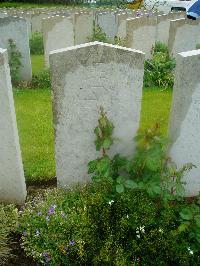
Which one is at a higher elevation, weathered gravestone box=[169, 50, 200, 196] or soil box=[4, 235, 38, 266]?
weathered gravestone box=[169, 50, 200, 196]

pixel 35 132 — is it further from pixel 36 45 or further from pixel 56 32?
pixel 36 45

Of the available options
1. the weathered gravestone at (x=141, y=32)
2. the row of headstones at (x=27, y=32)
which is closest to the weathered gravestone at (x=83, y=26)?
the row of headstones at (x=27, y=32)

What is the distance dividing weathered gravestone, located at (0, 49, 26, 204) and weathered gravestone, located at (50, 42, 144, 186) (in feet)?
1.46

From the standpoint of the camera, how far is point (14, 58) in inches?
313

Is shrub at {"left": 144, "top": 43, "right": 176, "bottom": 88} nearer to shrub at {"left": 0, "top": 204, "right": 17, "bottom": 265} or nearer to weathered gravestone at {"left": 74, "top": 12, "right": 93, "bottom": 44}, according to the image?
weathered gravestone at {"left": 74, "top": 12, "right": 93, "bottom": 44}

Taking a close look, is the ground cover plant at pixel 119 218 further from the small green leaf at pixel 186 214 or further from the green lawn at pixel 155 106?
the green lawn at pixel 155 106

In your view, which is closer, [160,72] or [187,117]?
[187,117]

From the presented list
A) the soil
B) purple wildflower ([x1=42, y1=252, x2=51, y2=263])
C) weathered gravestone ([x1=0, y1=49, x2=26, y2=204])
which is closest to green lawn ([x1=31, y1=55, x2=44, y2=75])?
weathered gravestone ([x1=0, y1=49, x2=26, y2=204])

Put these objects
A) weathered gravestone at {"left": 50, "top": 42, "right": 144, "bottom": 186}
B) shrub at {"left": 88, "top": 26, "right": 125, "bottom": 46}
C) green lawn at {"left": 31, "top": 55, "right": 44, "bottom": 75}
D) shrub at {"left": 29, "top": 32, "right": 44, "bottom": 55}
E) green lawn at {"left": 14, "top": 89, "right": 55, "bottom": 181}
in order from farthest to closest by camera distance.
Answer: shrub at {"left": 29, "top": 32, "right": 44, "bottom": 55} → shrub at {"left": 88, "top": 26, "right": 125, "bottom": 46} → green lawn at {"left": 31, "top": 55, "right": 44, "bottom": 75} → green lawn at {"left": 14, "top": 89, "right": 55, "bottom": 181} → weathered gravestone at {"left": 50, "top": 42, "right": 144, "bottom": 186}

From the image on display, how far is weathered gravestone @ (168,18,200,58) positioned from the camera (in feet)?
27.2

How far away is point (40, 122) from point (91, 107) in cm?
278

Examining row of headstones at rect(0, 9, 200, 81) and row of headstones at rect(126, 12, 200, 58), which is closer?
row of headstones at rect(0, 9, 200, 81)

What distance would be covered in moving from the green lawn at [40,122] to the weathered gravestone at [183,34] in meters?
1.40

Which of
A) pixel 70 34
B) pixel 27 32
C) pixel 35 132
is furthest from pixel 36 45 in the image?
pixel 35 132
